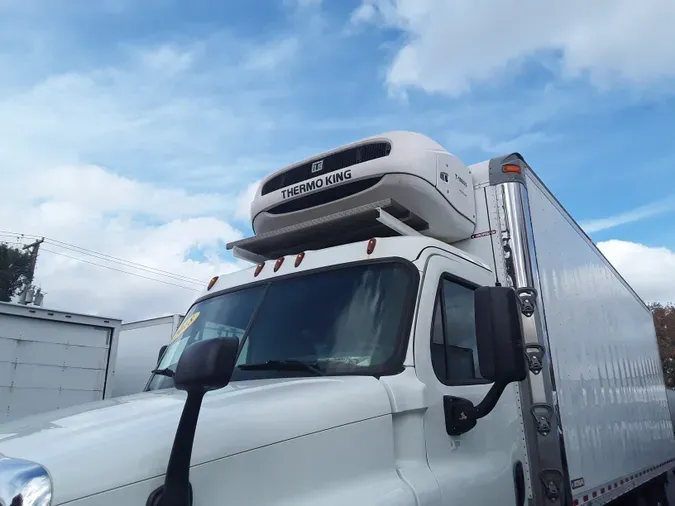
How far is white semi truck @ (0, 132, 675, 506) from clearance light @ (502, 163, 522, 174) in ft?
0.06

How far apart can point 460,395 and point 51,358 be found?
376 inches

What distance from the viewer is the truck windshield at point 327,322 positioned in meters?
2.78

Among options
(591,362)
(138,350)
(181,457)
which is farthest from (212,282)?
(138,350)

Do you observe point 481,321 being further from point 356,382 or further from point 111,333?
point 111,333

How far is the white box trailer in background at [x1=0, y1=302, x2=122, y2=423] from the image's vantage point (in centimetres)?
994

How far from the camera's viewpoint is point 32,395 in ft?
33.1

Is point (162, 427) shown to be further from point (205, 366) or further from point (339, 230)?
point (339, 230)

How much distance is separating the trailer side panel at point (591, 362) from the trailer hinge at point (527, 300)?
306 mm

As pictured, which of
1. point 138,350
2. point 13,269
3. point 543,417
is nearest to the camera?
point 543,417

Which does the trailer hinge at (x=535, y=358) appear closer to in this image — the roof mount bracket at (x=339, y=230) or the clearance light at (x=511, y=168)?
the roof mount bracket at (x=339, y=230)

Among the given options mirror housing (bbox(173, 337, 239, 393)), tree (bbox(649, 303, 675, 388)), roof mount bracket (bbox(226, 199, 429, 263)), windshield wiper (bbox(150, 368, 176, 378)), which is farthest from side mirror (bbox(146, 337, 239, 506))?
tree (bbox(649, 303, 675, 388))

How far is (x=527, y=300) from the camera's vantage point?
12.6 feet

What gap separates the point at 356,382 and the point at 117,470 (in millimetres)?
1140

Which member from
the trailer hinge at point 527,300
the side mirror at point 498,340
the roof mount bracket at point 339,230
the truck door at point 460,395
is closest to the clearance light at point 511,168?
the roof mount bracket at point 339,230
